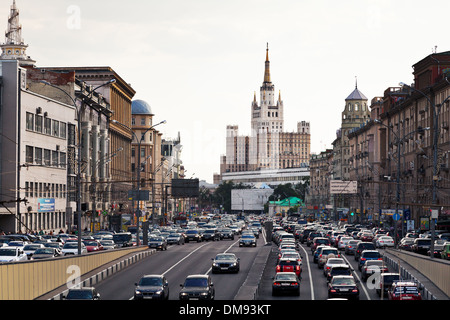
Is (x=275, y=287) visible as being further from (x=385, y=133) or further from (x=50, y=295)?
(x=385, y=133)

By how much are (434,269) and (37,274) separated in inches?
723

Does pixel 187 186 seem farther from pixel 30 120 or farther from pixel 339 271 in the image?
pixel 339 271

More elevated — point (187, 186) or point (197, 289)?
point (187, 186)

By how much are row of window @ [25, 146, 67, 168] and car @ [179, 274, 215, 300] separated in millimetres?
52686

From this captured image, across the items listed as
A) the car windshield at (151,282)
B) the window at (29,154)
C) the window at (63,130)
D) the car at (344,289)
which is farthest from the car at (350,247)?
the window at (63,130)

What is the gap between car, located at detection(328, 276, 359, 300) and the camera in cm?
3597

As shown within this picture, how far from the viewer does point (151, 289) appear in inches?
1404

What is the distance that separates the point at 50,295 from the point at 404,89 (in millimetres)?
102205

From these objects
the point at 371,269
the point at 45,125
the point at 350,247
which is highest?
the point at 45,125

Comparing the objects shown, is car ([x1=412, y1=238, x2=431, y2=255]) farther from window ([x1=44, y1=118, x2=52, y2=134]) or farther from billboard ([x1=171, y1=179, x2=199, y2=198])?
window ([x1=44, y1=118, x2=52, y2=134])

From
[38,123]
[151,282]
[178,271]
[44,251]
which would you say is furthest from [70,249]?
[38,123]

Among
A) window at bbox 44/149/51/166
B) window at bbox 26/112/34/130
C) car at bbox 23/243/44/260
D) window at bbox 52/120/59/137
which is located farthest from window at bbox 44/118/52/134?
car at bbox 23/243/44/260

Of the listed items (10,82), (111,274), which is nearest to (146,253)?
(111,274)
